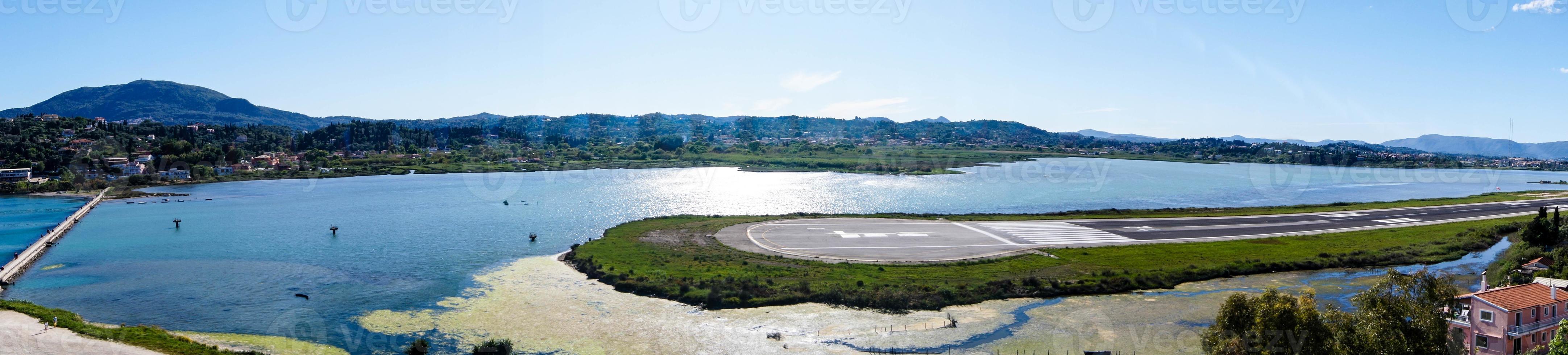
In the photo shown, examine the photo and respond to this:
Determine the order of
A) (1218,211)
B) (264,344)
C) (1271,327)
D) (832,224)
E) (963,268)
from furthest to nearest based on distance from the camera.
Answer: (1218,211) < (832,224) < (963,268) < (264,344) < (1271,327)

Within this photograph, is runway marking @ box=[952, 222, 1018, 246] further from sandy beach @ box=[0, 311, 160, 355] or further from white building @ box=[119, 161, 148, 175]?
white building @ box=[119, 161, 148, 175]

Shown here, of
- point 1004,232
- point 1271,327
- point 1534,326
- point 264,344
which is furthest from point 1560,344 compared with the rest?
point 264,344

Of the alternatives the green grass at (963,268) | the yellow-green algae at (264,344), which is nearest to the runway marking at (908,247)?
the green grass at (963,268)

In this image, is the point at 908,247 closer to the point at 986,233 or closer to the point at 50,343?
the point at 986,233

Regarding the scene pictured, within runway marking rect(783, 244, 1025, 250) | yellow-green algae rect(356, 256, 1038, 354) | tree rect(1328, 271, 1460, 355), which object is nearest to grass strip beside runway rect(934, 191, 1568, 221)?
runway marking rect(783, 244, 1025, 250)

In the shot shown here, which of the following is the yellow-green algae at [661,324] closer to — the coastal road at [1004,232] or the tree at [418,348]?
the tree at [418,348]
